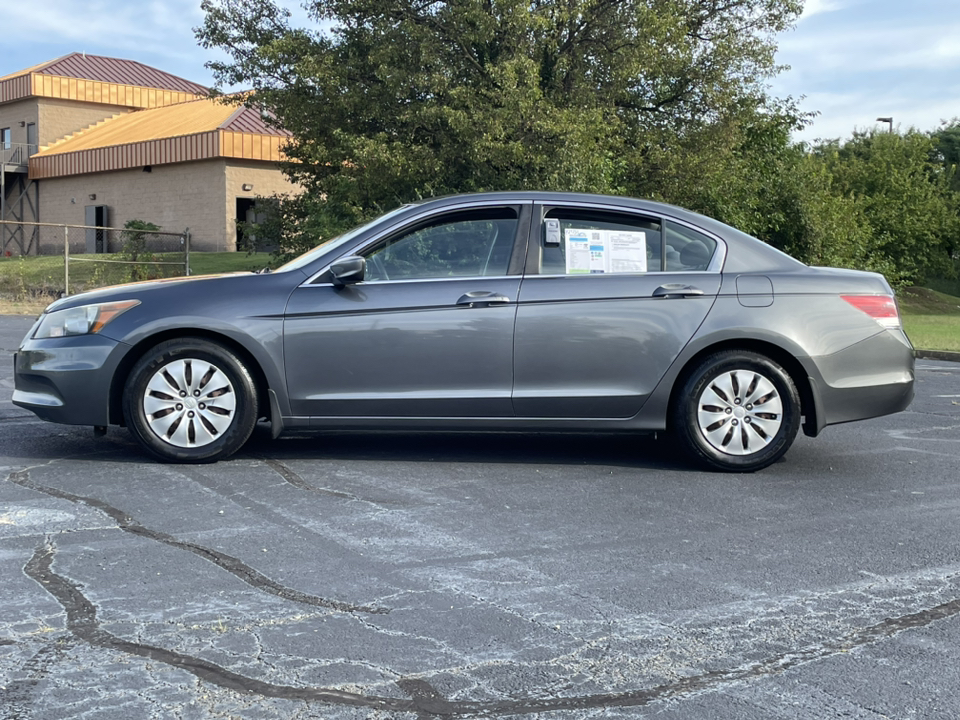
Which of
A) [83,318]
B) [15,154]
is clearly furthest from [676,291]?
[15,154]

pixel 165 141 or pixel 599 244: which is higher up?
pixel 165 141

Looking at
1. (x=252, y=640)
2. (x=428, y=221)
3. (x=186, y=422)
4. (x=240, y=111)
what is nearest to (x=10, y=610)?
(x=252, y=640)

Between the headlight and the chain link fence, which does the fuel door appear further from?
the chain link fence

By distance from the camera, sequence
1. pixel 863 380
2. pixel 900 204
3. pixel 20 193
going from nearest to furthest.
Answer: pixel 863 380
pixel 900 204
pixel 20 193

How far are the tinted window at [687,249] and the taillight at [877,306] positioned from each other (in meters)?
0.86

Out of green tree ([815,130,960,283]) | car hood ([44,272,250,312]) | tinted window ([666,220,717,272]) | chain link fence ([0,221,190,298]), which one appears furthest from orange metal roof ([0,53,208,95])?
tinted window ([666,220,717,272])

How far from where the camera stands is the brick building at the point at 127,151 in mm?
38031

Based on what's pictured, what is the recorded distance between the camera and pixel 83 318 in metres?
6.52

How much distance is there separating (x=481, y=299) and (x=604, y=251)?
0.85 meters

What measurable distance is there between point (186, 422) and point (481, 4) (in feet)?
47.5

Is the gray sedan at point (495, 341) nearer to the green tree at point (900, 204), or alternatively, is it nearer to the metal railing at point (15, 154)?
the green tree at point (900, 204)

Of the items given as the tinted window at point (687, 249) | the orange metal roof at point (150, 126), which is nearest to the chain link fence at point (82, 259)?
the orange metal roof at point (150, 126)

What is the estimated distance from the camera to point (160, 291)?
6.50 meters

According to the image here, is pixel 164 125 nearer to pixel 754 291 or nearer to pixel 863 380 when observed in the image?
pixel 754 291
